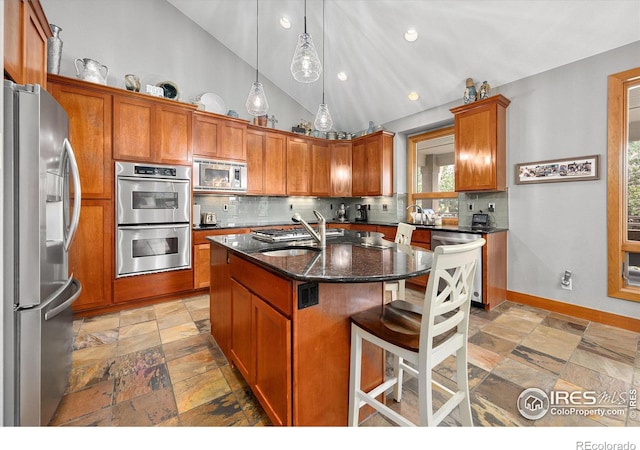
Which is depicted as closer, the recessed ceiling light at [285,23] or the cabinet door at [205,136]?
the cabinet door at [205,136]

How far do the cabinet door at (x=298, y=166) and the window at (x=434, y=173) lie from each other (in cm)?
185

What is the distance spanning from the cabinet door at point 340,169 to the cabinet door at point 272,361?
408 cm

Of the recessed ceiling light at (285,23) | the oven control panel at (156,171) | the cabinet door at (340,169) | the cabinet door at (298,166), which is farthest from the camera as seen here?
Result: the cabinet door at (340,169)

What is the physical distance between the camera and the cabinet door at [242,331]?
163cm

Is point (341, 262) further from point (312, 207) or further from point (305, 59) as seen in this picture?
point (312, 207)

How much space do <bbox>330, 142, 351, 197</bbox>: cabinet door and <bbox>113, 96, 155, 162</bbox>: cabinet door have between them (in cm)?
310

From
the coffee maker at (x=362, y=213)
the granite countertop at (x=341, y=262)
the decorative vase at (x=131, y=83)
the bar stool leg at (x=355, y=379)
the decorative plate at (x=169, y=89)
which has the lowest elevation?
the bar stool leg at (x=355, y=379)

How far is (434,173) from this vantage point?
178 inches

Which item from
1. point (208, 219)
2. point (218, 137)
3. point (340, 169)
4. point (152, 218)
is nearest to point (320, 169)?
point (340, 169)

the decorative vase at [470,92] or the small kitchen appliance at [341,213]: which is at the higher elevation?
the decorative vase at [470,92]

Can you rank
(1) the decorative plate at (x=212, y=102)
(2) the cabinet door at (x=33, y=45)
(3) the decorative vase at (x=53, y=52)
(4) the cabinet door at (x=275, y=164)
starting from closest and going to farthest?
(2) the cabinet door at (x=33, y=45) → (3) the decorative vase at (x=53, y=52) → (1) the decorative plate at (x=212, y=102) → (4) the cabinet door at (x=275, y=164)

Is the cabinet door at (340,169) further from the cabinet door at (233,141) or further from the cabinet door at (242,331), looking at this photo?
the cabinet door at (242,331)

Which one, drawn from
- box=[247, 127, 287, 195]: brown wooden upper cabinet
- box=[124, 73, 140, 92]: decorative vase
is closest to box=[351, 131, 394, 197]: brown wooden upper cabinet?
box=[247, 127, 287, 195]: brown wooden upper cabinet

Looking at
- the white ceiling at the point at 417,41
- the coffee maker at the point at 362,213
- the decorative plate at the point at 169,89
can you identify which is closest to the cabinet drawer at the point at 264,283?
the decorative plate at the point at 169,89
